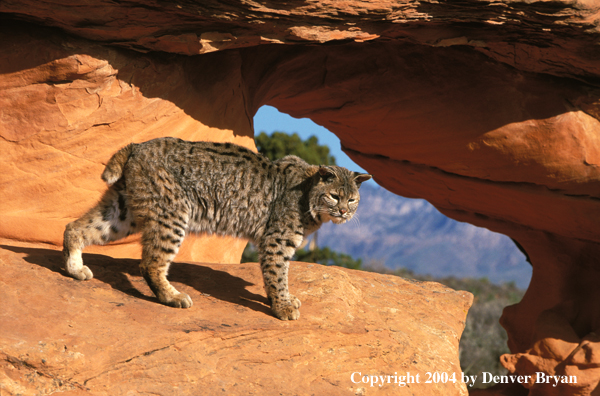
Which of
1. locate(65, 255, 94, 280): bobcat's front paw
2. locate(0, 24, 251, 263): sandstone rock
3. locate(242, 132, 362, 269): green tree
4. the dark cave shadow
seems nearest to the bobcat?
locate(65, 255, 94, 280): bobcat's front paw

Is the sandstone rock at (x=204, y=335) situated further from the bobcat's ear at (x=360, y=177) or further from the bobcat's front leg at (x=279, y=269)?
the bobcat's ear at (x=360, y=177)

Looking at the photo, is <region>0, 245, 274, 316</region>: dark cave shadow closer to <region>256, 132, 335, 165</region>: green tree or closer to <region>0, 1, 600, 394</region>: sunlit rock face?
<region>0, 1, 600, 394</region>: sunlit rock face

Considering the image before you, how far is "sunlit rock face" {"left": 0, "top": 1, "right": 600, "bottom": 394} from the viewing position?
19.1 ft

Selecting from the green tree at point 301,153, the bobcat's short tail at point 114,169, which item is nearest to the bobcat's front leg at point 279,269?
the bobcat's short tail at point 114,169

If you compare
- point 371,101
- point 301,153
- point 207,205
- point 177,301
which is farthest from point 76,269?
point 301,153

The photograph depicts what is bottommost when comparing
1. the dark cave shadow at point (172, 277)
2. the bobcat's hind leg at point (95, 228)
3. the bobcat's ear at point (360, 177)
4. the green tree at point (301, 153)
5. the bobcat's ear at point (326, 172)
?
the green tree at point (301, 153)

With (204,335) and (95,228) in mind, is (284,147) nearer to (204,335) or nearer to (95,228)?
(95,228)

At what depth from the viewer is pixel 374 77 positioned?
7.94 m

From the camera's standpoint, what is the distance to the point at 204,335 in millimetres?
4523

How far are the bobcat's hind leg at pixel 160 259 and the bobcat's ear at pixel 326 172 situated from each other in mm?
1718

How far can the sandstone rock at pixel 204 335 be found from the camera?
3.94 metres

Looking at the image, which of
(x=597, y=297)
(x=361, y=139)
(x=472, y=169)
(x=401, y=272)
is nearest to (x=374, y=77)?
(x=361, y=139)

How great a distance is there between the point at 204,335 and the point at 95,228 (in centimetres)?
173

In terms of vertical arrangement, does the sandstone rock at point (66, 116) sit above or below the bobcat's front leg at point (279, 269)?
above
